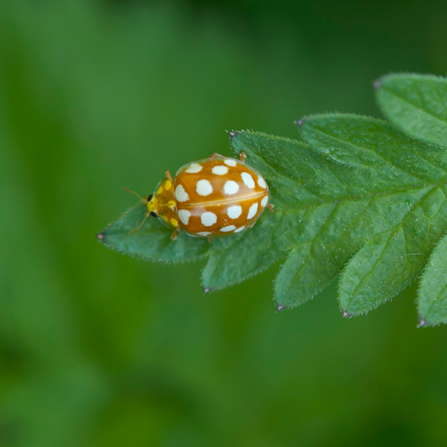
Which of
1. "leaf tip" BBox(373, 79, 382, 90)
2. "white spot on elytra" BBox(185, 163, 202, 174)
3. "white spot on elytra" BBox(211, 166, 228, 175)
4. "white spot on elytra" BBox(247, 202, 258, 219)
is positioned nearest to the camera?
"leaf tip" BBox(373, 79, 382, 90)

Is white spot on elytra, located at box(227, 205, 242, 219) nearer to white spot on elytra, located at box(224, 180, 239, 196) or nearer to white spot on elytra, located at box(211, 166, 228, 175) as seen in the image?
white spot on elytra, located at box(224, 180, 239, 196)

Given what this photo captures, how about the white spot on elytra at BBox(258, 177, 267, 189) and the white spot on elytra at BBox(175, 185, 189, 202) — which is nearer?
the white spot on elytra at BBox(258, 177, 267, 189)

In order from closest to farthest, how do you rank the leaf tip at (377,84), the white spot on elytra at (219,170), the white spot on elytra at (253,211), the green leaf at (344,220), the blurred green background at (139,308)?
the leaf tip at (377,84), the green leaf at (344,220), the white spot on elytra at (253,211), the white spot on elytra at (219,170), the blurred green background at (139,308)

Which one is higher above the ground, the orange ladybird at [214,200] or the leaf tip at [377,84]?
the leaf tip at [377,84]

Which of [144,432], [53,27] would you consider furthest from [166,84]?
[144,432]

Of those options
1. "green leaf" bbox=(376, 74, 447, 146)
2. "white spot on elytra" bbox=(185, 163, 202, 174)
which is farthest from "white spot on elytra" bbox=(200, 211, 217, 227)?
"green leaf" bbox=(376, 74, 447, 146)

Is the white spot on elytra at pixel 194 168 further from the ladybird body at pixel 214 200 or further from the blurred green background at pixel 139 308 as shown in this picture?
the blurred green background at pixel 139 308

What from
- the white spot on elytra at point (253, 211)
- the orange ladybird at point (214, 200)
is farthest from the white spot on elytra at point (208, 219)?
the white spot on elytra at point (253, 211)
